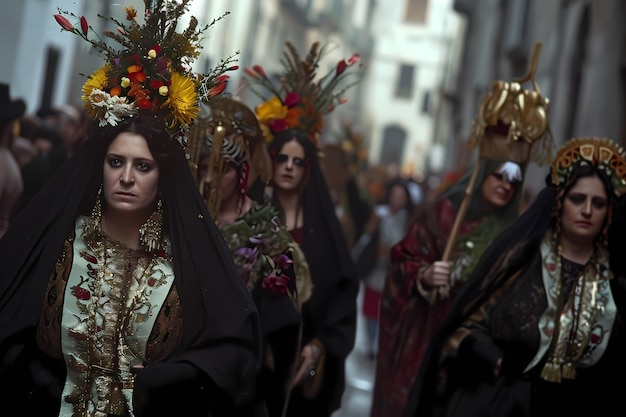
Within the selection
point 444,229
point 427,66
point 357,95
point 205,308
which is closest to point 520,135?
point 444,229

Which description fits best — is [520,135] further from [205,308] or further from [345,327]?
[205,308]

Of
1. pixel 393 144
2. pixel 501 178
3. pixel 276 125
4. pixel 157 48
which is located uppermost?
pixel 393 144

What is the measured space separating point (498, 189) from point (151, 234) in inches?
168

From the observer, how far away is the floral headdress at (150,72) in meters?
5.62

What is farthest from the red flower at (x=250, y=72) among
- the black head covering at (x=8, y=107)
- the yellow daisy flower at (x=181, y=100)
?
the yellow daisy flower at (x=181, y=100)

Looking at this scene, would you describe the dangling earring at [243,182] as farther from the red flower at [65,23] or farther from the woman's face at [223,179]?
the red flower at [65,23]

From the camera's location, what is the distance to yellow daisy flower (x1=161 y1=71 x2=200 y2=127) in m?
5.63

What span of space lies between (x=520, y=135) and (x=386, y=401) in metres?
1.97

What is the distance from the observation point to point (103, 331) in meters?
5.55

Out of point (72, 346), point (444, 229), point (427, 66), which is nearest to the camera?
point (72, 346)

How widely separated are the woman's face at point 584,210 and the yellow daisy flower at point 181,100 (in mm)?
2699

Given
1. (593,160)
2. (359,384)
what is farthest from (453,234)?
(359,384)

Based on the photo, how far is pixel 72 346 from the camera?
555cm

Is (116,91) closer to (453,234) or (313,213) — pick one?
(313,213)
